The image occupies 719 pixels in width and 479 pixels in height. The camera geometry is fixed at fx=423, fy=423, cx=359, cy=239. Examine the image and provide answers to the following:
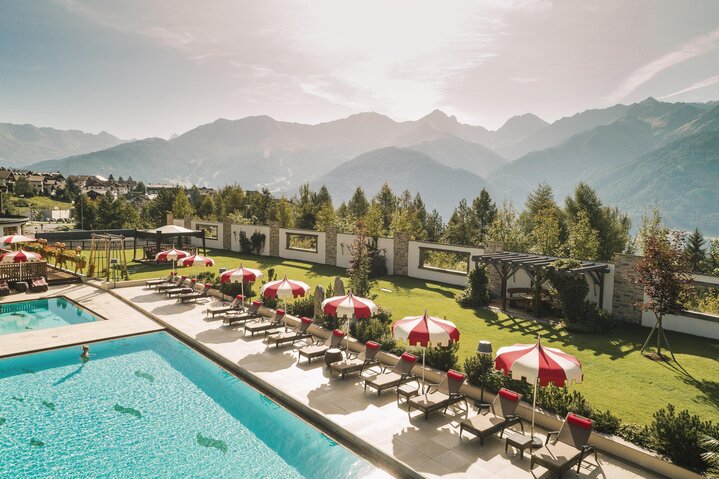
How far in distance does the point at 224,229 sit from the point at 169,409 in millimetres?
31910

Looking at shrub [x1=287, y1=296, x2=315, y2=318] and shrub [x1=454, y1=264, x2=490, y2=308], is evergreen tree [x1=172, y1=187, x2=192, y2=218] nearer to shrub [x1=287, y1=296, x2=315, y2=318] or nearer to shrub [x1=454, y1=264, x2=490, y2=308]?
shrub [x1=287, y1=296, x2=315, y2=318]

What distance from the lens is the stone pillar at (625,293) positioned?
17.6 m

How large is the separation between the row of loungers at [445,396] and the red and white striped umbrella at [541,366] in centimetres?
100

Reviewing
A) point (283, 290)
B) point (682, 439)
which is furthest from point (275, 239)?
point (682, 439)

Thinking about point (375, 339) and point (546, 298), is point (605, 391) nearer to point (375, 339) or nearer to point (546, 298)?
point (375, 339)

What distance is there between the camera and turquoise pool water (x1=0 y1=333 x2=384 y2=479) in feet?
28.6

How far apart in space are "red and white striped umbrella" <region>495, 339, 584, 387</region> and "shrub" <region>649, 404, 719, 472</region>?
178 centimetres

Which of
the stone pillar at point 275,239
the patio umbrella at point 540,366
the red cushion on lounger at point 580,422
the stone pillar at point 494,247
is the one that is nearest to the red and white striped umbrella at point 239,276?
the patio umbrella at point 540,366

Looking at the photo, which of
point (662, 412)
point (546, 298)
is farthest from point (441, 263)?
point (662, 412)

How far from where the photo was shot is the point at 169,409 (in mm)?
11125

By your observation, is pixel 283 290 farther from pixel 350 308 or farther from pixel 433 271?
pixel 433 271

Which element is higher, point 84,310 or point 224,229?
point 224,229

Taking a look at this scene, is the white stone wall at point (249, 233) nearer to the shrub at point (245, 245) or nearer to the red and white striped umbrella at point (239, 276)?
the shrub at point (245, 245)

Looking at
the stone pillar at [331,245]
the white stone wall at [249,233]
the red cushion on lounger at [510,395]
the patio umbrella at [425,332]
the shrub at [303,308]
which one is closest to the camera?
the red cushion on lounger at [510,395]
